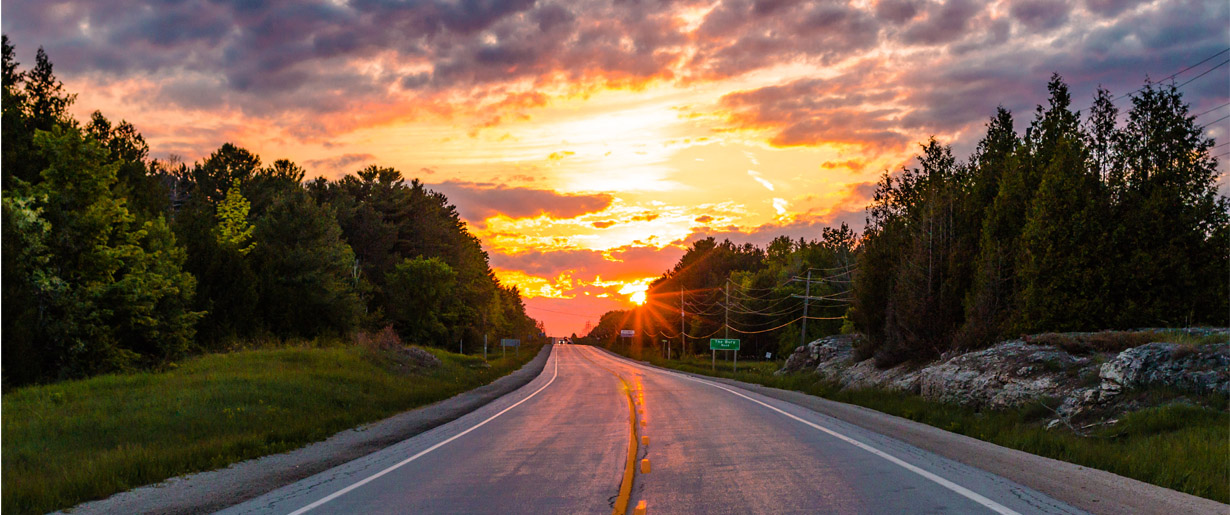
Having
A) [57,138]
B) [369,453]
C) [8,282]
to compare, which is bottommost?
[369,453]

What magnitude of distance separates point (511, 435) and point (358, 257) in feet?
195

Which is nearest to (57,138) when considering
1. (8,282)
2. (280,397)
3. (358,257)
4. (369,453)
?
(8,282)

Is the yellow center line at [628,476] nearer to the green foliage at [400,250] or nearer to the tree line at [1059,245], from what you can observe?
the tree line at [1059,245]

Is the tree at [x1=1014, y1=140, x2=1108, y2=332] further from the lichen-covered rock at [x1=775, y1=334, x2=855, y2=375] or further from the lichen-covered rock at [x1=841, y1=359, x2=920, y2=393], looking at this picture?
the lichen-covered rock at [x1=775, y1=334, x2=855, y2=375]

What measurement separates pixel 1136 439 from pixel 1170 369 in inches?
136

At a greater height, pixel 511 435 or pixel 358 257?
pixel 358 257

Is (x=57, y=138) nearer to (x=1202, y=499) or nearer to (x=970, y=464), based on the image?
(x=970, y=464)

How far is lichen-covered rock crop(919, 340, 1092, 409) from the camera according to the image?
715 inches

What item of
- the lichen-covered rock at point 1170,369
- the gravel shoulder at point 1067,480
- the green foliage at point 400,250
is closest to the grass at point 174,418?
the gravel shoulder at point 1067,480

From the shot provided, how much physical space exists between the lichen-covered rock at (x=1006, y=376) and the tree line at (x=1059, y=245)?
314 centimetres

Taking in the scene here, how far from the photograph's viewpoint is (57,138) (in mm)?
25922

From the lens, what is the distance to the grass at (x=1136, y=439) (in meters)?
10.3

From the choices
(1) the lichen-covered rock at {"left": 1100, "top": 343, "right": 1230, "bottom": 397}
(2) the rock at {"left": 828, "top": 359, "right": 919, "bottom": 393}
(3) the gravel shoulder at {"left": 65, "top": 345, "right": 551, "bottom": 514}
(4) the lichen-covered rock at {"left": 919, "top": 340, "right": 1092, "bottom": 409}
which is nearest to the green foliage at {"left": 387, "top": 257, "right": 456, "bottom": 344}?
(2) the rock at {"left": 828, "top": 359, "right": 919, "bottom": 393}

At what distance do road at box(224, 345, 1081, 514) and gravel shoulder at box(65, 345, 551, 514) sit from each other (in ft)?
1.53
